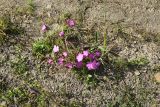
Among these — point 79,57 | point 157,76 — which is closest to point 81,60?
point 79,57

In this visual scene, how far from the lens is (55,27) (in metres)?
5.14

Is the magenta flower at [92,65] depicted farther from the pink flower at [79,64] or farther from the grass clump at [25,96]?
the grass clump at [25,96]

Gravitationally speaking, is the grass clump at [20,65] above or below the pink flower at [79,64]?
below

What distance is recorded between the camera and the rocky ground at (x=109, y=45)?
14.8 feet

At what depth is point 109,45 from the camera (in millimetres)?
4945

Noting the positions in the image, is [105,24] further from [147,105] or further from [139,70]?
[147,105]

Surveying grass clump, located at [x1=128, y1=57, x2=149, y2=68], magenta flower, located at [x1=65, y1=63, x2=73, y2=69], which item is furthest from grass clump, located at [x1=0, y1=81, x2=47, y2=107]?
grass clump, located at [x1=128, y1=57, x2=149, y2=68]

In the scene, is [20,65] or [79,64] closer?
Result: [79,64]

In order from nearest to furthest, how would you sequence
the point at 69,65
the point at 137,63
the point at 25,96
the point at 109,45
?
the point at 25,96, the point at 69,65, the point at 137,63, the point at 109,45

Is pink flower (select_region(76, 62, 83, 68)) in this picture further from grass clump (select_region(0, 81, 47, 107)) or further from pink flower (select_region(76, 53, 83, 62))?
grass clump (select_region(0, 81, 47, 107))

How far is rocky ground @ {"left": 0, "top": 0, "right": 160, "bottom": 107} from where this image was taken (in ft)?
14.8

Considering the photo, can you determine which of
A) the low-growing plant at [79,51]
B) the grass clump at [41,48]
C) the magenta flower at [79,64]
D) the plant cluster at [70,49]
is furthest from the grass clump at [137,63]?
the grass clump at [41,48]

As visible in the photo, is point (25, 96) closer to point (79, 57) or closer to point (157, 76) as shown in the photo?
point (79, 57)

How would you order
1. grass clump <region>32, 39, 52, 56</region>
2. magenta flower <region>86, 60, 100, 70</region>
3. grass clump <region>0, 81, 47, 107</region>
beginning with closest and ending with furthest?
1. grass clump <region>0, 81, 47, 107</region>
2. magenta flower <region>86, 60, 100, 70</region>
3. grass clump <region>32, 39, 52, 56</region>
